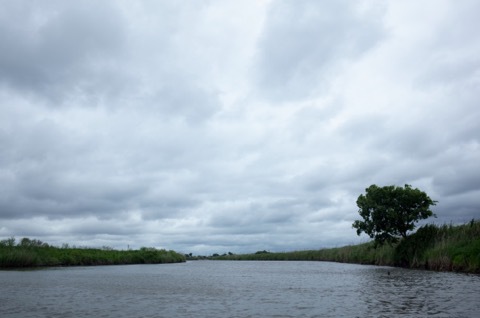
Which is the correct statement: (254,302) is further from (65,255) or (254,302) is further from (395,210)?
(65,255)

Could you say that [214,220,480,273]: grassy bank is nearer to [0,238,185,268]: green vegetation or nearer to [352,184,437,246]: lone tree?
[352,184,437,246]: lone tree

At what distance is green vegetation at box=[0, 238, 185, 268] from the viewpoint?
69688mm

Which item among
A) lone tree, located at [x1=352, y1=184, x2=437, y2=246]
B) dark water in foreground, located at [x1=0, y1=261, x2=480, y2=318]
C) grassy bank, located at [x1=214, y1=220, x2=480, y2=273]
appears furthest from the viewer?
lone tree, located at [x1=352, y1=184, x2=437, y2=246]

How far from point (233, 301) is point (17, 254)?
53.9 m

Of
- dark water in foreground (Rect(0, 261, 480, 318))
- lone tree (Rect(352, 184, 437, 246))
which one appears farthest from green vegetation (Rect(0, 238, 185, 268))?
lone tree (Rect(352, 184, 437, 246))

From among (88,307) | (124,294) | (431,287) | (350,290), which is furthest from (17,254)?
(431,287)

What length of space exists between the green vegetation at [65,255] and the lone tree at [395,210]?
55068 mm

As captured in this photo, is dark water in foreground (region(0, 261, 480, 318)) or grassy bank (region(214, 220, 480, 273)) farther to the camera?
grassy bank (region(214, 220, 480, 273))

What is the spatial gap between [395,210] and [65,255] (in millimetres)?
62286

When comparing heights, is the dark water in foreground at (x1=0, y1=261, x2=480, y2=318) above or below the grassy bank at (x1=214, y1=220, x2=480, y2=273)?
below

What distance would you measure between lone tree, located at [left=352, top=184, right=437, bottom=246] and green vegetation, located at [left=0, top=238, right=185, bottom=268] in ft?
181

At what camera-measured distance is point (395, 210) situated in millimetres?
64812

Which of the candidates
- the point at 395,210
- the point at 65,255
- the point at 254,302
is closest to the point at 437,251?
the point at 395,210

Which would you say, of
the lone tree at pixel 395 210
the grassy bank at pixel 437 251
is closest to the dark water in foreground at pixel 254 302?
the grassy bank at pixel 437 251
